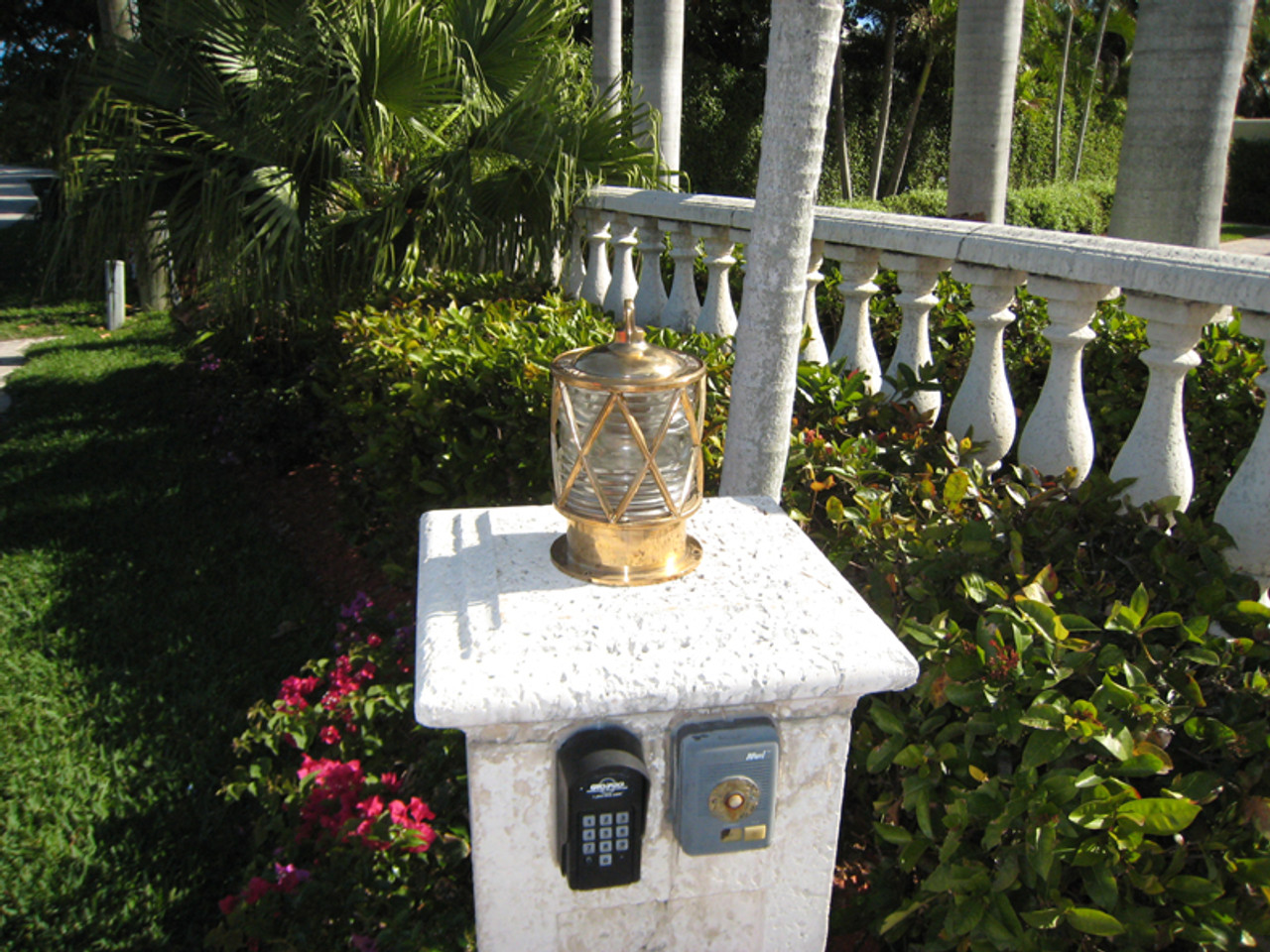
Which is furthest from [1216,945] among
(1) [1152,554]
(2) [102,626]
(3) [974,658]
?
(2) [102,626]

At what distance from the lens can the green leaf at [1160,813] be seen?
1377 millimetres

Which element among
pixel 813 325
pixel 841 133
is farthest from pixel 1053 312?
pixel 841 133

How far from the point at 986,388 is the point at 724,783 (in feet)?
5.60

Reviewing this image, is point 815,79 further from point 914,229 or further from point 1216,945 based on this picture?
point 1216,945

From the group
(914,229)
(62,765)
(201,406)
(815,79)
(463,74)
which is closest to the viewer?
(815,79)

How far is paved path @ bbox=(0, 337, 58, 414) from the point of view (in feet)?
24.4

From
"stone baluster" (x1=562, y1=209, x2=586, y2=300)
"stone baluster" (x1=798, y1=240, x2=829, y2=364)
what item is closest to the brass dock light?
"stone baluster" (x1=798, y1=240, x2=829, y2=364)

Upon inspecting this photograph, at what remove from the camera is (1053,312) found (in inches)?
94.0

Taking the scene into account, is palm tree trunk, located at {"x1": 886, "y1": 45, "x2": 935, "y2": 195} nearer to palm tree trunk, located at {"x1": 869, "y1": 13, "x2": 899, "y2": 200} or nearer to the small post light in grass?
palm tree trunk, located at {"x1": 869, "y1": 13, "x2": 899, "y2": 200}

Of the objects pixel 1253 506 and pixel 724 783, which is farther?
pixel 1253 506

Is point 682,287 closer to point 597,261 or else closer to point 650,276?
point 650,276

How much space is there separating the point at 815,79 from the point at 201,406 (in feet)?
18.1

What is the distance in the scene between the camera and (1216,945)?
55.9 inches

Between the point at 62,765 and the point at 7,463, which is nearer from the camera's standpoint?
the point at 62,765
